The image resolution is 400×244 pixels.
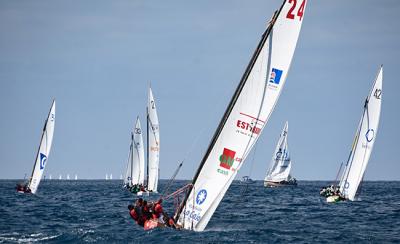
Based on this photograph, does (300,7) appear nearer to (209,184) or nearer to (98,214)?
(209,184)

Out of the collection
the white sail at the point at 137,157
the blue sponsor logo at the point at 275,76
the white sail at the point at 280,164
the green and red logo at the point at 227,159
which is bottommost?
the green and red logo at the point at 227,159

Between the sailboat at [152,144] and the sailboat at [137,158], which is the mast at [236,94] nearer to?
the sailboat at [152,144]

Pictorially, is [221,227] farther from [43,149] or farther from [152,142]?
[43,149]

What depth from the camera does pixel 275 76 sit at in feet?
89.2

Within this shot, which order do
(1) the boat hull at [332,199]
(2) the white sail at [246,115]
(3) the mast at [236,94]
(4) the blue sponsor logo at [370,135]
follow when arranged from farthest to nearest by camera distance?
(1) the boat hull at [332,199] < (4) the blue sponsor logo at [370,135] < (3) the mast at [236,94] < (2) the white sail at [246,115]

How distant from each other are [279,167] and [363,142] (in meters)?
63.7

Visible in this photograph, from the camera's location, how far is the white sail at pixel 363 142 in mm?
62656

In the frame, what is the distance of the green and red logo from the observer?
2823 centimetres

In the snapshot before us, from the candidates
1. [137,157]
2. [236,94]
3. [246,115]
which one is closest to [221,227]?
[246,115]

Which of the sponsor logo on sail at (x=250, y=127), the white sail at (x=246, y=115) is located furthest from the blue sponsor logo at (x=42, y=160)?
the sponsor logo on sail at (x=250, y=127)

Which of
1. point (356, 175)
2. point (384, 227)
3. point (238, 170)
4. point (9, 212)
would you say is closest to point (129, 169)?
point (356, 175)

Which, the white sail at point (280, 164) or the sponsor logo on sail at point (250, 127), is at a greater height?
the white sail at point (280, 164)

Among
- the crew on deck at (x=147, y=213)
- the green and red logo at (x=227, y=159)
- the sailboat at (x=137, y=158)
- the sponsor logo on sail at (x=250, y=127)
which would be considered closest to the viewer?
the sponsor logo on sail at (x=250, y=127)

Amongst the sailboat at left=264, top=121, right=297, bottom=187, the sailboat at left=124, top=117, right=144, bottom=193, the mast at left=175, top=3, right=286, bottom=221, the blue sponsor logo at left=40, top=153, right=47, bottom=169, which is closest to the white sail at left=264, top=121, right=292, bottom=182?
the sailboat at left=264, top=121, right=297, bottom=187
